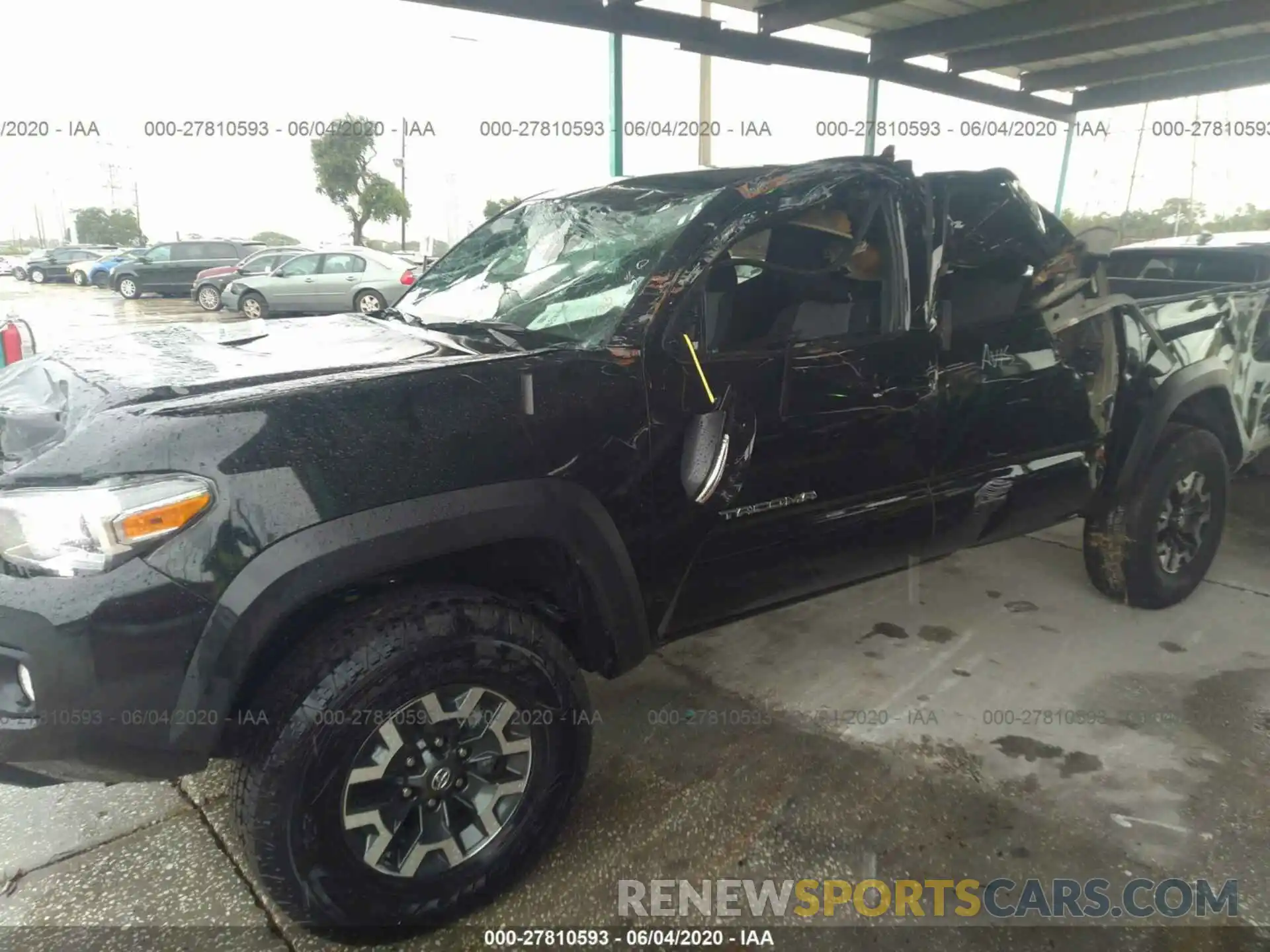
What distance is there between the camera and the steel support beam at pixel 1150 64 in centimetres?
752

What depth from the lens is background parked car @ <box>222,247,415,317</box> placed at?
1548 centimetres

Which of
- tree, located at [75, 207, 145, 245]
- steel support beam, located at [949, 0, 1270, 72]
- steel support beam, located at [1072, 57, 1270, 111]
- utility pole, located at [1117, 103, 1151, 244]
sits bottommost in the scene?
tree, located at [75, 207, 145, 245]

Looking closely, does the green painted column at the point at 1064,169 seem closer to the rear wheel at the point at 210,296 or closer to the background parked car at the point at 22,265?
the rear wheel at the point at 210,296

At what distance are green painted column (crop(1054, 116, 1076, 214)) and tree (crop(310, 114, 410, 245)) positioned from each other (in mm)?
9808

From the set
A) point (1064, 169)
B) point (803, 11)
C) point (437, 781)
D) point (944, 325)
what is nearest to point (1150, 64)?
point (1064, 169)

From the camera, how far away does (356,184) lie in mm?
15852

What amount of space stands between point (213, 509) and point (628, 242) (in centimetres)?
143

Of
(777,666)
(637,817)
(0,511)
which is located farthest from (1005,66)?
(0,511)

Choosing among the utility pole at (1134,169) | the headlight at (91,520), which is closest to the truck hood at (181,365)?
the headlight at (91,520)

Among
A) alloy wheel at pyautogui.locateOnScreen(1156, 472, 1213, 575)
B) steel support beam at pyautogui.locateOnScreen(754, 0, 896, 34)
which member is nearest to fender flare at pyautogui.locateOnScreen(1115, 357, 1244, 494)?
alloy wheel at pyautogui.locateOnScreen(1156, 472, 1213, 575)

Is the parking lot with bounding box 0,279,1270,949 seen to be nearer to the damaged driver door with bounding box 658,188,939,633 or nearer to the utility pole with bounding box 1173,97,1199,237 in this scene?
the damaged driver door with bounding box 658,188,939,633

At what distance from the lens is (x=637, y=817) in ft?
8.23

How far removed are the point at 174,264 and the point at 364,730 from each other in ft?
71.7

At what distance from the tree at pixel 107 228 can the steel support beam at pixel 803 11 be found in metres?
12.9
